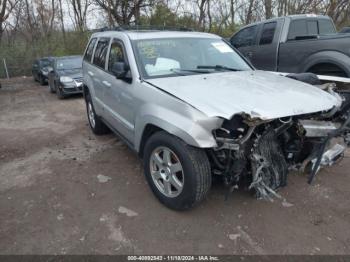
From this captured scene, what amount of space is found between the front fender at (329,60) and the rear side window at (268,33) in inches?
48.4

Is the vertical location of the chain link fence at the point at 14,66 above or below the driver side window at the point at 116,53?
below

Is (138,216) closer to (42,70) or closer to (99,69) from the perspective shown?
(99,69)

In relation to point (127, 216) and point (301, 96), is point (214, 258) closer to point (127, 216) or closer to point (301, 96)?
point (127, 216)

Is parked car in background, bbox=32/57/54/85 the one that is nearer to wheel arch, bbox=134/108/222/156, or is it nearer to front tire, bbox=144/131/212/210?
front tire, bbox=144/131/212/210

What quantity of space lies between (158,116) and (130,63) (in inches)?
40.0

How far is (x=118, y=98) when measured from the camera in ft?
13.2

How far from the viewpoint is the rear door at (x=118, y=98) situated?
12.2 ft

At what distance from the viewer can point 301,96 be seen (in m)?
3.00

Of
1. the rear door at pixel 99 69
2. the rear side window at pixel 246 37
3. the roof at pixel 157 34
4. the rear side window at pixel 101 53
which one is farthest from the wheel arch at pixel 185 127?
the rear side window at pixel 246 37

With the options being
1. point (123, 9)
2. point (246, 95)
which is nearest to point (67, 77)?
point (246, 95)

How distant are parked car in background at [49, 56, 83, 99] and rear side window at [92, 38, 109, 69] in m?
5.33

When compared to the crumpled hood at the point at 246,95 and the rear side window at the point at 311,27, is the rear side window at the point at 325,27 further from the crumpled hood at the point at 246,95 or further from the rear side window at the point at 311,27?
the crumpled hood at the point at 246,95

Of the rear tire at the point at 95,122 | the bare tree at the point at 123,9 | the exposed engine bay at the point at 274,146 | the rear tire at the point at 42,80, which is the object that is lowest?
the rear tire at the point at 42,80

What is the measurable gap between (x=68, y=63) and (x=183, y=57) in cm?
872
